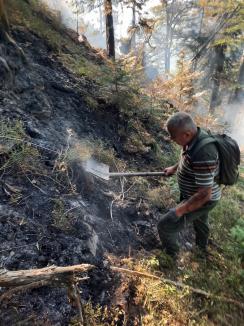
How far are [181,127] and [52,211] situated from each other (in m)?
1.92

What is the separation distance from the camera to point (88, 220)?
4.30 m

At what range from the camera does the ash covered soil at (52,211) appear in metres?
3.14

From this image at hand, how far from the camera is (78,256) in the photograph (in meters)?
3.64

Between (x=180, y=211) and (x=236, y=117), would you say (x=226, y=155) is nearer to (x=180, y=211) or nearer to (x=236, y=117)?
(x=180, y=211)

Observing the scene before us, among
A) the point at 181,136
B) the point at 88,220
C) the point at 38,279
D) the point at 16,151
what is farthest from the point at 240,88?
the point at 38,279

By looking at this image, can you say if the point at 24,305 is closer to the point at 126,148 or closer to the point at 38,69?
the point at 126,148

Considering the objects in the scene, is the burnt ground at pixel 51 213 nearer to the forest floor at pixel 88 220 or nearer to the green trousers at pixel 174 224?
the forest floor at pixel 88 220

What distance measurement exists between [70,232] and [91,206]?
85 cm

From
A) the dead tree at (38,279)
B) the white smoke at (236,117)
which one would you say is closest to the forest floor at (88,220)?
the dead tree at (38,279)

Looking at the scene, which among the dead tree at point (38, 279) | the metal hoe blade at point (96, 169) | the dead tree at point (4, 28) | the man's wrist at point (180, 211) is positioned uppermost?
the dead tree at point (4, 28)

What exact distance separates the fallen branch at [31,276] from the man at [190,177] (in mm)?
1752

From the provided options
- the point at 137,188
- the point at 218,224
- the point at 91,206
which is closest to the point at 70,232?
the point at 91,206

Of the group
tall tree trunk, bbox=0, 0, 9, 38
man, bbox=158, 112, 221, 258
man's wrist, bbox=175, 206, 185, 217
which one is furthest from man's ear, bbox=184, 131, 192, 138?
tall tree trunk, bbox=0, 0, 9, 38

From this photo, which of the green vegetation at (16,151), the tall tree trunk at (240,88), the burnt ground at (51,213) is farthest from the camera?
the tall tree trunk at (240,88)
